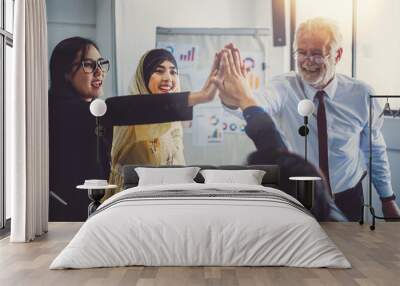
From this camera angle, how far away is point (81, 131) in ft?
25.8

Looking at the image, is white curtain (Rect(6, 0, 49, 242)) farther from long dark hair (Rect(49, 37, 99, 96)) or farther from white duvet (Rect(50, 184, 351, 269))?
white duvet (Rect(50, 184, 351, 269))

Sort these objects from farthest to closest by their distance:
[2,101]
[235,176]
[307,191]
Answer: [307,191] → [235,176] → [2,101]

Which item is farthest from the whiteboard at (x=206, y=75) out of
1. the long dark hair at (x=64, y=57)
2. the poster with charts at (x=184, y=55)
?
the long dark hair at (x=64, y=57)

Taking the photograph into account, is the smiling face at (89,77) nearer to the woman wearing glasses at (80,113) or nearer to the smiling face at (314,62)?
the woman wearing glasses at (80,113)

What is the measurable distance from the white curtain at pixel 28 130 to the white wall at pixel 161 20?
1331 mm

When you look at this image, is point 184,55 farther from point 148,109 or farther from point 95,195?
point 95,195

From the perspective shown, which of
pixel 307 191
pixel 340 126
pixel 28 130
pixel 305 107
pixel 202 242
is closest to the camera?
pixel 202 242

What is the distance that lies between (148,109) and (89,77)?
890 millimetres

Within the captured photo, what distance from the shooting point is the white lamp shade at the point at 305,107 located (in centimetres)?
739

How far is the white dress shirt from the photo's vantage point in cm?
776

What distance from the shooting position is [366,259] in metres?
5.09

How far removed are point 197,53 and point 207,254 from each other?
371 cm

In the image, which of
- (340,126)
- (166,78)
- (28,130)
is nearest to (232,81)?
(166,78)

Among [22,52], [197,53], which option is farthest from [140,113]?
[22,52]
